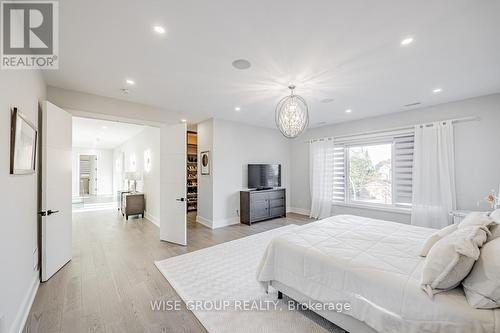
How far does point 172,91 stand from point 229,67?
1279mm

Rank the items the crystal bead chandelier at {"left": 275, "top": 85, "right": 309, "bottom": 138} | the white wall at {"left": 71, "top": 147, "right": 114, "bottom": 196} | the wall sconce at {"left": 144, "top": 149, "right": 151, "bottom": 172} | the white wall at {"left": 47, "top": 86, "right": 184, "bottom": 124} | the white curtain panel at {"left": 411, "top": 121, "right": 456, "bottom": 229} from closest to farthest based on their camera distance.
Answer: the crystal bead chandelier at {"left": 275, "top": 85, "right": 309, "bottom": 138}
the white wall at {"left": 47, "top": 86, "right": 184, "bottom": 124}
the white curtain panel at {"left": 411, "top": 121, "right": 456, "bottom": 229}
the wall sconce at {"left": 144, "top": 149, "right": 151, "bottom": 172}
the white wall at {"left": 71, "top": 147, "right": 114, "bottom": 196}

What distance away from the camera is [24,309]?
187 centimetres

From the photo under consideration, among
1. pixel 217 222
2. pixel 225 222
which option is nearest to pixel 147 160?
pixel 217 222

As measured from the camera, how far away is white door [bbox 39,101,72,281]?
2576 mm

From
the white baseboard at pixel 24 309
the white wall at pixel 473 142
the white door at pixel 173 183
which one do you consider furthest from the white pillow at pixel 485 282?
the white door at pixel 173 183

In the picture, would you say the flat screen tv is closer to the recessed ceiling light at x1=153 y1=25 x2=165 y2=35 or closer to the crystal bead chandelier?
the crystal bead chandelier

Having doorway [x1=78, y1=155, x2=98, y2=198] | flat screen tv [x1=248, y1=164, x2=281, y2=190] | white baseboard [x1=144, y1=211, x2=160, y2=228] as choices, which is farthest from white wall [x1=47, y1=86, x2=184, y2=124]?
Answer: doorway [x1=78, y1=155, x2=98, y2=198]

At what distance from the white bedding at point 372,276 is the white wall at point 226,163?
2.92 m

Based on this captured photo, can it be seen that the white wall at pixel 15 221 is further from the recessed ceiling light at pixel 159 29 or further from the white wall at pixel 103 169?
the white wall at pixel 103 169

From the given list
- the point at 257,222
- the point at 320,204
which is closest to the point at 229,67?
the point at 257,222

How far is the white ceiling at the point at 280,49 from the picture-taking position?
1.68 meters

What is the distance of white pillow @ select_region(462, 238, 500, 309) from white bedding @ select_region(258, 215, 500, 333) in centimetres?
4

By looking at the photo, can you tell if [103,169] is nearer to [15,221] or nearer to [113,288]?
[113,288]

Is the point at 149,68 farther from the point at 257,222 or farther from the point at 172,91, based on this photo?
the point at 257,222
